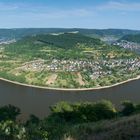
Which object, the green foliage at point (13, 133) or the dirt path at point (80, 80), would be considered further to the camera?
the dirt path at point (80, 80)

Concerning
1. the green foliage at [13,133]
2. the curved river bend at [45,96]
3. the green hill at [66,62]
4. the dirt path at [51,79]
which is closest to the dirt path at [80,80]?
the green hill at [66,62]

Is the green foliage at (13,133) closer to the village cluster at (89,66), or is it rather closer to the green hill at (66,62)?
the green hill at (66,62)

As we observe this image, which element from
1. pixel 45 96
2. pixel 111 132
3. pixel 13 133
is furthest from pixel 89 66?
pixel 111 132

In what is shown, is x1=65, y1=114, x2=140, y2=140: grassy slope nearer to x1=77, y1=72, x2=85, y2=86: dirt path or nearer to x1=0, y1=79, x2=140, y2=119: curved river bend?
x1=0, y1=79, x2=140, y2=119: curved river bend

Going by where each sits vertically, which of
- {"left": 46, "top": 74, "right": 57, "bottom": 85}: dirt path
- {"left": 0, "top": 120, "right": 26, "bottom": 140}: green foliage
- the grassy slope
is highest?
the grassy slope

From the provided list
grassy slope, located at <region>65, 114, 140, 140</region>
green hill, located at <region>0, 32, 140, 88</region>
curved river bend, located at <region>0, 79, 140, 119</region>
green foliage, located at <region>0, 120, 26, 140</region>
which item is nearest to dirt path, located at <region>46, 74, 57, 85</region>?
green hill, located at <region>0, 32, 140, 88</region>

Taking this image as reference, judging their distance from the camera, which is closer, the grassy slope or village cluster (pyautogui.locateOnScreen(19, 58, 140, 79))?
the grassy slope

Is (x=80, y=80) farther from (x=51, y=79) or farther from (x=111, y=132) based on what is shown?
(x=111, y=132)

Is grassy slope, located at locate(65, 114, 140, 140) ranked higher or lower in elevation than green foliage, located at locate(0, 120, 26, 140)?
higher
